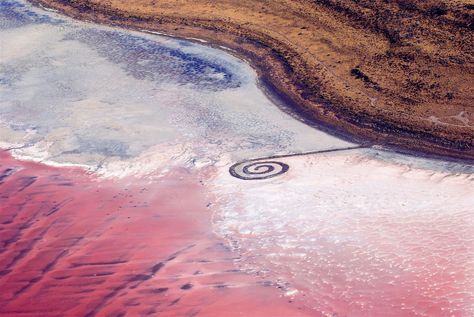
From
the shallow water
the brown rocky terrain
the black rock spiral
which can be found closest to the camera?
the shallow water

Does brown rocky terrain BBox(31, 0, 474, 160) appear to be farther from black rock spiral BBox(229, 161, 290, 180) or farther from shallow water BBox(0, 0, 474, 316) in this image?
black rock spiral BBox(229, 161, 290, 180)

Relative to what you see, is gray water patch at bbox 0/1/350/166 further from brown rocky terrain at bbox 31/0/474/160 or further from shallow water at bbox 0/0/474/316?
brown rocky terrain at bbox 31/0/474/160

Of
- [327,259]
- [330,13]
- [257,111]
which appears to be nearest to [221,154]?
[257,111]

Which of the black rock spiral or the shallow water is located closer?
the shallow water

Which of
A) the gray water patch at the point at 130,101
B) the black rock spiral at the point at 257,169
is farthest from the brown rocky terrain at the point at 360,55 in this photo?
the black rock spiral at the point at 257,169

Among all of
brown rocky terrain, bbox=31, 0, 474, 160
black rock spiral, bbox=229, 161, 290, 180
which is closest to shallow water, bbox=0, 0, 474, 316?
black rock spiral, bbox=229, 161, 290, 180

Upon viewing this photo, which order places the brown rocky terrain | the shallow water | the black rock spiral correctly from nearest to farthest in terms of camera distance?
the shallow water, the black rock spiral, the brown rocky terrain

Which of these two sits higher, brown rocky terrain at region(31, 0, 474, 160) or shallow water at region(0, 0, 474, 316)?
brown rocky terrain at region(31, 0, 474, 160)

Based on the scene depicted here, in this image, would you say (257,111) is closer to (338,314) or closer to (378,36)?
(378,36)

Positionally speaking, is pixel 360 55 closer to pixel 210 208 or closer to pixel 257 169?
pixel 257 169
